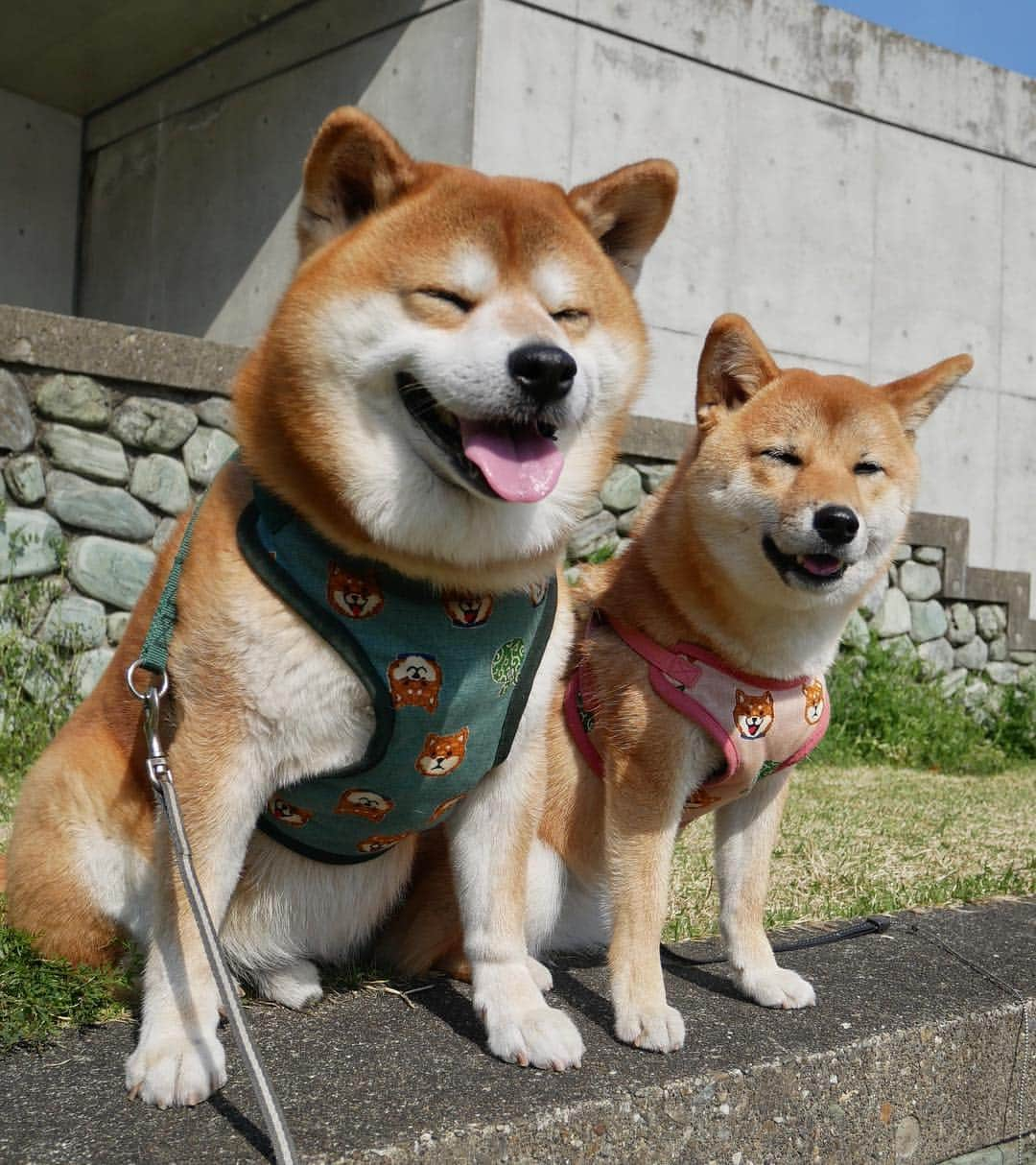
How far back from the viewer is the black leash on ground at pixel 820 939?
261 centimetres

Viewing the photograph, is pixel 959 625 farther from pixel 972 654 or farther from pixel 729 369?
pixel 729 369


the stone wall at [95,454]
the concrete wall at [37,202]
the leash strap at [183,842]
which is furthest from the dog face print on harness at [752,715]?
the concrete wall at [37,202]

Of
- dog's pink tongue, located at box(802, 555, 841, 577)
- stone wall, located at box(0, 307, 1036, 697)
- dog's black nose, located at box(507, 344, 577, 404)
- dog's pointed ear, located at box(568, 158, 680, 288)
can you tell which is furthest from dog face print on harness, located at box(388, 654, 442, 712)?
stone wall, located at box(0, 307, 1036, 697)

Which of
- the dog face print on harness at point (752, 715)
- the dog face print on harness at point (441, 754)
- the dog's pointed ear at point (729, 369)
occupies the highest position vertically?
the dog's pointed ear at point (729, 369)

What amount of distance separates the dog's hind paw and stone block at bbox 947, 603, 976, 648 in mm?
5745

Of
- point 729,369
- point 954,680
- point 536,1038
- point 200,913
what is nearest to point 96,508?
point 729,369

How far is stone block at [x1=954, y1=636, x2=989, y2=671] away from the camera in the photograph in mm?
7164

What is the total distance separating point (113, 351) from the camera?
4.45 m

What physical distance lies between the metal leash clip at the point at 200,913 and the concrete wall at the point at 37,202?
7.73 metres

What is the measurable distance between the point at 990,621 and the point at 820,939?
16.6 feet

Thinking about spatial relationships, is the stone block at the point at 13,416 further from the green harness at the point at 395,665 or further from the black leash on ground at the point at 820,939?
the black leash on ground at the point at 820,939

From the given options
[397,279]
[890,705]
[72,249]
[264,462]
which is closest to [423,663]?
[264,462]

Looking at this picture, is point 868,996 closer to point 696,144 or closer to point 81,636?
point 81,636

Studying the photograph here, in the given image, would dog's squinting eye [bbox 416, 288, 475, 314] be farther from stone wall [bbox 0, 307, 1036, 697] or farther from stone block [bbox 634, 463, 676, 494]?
stone block [bbox 634, 463, 676, 494]
